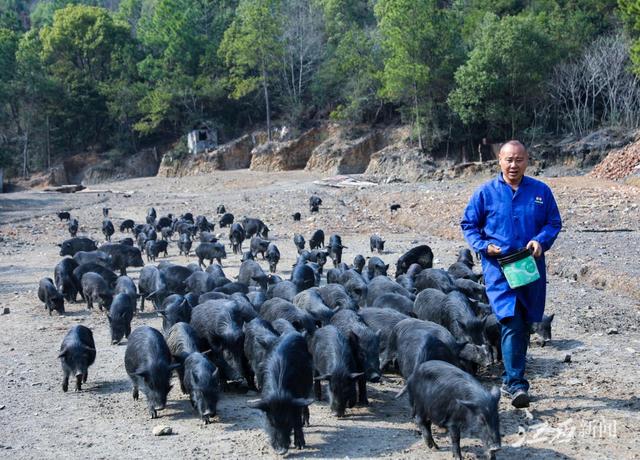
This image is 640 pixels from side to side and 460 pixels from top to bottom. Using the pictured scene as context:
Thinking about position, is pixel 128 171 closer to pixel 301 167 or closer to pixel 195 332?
pixel 301 167

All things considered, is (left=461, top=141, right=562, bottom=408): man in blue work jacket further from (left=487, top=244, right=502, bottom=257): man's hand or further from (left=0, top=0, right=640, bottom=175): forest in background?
(left=0, top=0, right=640, bottom=175): forest in background

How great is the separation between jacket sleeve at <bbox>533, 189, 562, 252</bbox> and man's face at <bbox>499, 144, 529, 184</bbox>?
31 centimetres

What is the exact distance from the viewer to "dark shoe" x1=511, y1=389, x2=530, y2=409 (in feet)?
19.0

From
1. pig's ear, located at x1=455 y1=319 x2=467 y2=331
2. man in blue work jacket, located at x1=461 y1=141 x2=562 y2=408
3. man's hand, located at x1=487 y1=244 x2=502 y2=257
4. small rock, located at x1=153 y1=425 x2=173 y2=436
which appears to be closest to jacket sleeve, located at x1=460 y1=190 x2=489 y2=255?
man in blue work jacket, located at x1=461 y1=141 x2=562 y2=408

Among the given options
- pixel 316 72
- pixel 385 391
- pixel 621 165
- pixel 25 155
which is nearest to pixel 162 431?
pixel 385 391

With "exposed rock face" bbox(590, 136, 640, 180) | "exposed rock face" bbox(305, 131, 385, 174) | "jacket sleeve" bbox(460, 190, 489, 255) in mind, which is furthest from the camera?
"exposed rock face" bbox(305, 131, 385, 174)

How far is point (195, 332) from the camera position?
24.2 ft

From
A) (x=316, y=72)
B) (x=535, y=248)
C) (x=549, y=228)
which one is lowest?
(x=535, y=248)

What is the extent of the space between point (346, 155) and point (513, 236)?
1376 inches

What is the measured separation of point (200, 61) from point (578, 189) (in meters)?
33.6

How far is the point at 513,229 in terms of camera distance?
19.0 feet

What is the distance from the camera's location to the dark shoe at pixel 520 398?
580 centimetres

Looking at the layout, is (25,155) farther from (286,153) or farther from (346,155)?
(346,155)

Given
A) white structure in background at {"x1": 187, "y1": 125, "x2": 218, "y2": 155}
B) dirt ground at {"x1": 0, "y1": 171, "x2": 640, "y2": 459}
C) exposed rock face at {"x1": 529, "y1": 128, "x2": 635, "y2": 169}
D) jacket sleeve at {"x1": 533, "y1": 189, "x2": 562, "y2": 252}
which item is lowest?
dirt ground at {"x1": 0, "y1": 171, "x2": 640, "y2": 459}
